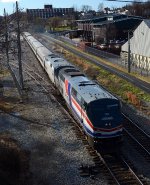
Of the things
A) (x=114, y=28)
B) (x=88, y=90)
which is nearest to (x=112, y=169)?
(x=88, y=90)

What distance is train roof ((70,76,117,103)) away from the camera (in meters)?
20.7

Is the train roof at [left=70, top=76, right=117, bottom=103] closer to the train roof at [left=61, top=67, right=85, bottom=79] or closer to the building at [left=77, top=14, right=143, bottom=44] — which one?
the train roof at [left=61, top=67, right=85, bottom=79]

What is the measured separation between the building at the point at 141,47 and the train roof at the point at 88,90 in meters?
23.0

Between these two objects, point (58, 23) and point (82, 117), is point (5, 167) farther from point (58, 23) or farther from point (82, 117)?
point (58, 23)

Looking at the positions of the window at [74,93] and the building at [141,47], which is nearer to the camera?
the window at [74,93]

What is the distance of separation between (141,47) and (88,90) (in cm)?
2886

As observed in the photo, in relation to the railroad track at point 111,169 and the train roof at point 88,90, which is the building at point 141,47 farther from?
the railroad track at point 111,169

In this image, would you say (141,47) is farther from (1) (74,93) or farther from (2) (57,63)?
(1) (74,93)

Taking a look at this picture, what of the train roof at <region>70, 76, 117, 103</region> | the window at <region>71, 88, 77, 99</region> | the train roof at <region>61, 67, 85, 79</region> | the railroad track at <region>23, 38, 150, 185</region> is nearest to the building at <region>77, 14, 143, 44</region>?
the train roof at <region>61, 67, 85, 79</region>

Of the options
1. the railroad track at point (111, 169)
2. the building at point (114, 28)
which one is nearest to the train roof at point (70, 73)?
the railroad track at point (111, 169)

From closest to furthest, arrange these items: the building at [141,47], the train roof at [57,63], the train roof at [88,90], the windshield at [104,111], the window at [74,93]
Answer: the windshield at [104,111] → the train roof at [88,90] → the window at [74,93] → the train roof at [57,63] → the building at [141,47]

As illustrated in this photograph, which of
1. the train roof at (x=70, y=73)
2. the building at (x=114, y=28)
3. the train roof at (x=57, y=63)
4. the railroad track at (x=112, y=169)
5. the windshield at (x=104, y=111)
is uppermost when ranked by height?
the building at (x=114, y=28)

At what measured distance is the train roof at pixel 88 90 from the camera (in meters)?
20.7

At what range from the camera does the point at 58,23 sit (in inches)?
6939
